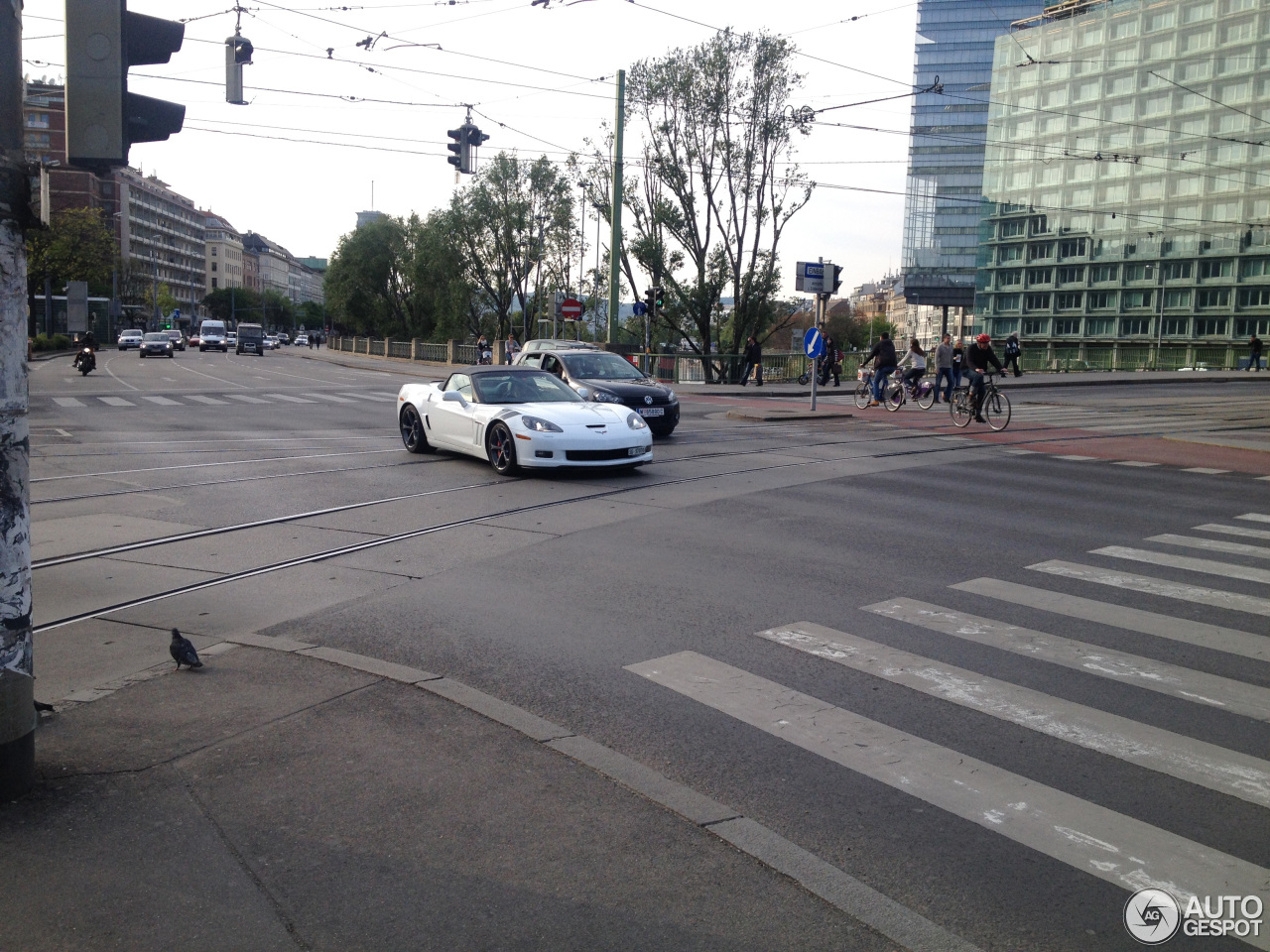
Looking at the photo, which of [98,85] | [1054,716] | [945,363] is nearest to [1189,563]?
[1054,716]

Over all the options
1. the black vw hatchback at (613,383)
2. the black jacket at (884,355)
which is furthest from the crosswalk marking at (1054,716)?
the black jacket at (884,355)

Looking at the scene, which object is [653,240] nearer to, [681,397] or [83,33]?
[681,397]

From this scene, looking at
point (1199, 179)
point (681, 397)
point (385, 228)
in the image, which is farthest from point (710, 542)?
point (1199, 179)

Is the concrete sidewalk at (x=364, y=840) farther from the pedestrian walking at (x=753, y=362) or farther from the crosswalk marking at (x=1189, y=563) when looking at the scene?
the pedestrian walking at (x=753, y=362)

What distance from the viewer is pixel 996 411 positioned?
20750 millimetres

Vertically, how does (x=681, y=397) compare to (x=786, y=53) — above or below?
below

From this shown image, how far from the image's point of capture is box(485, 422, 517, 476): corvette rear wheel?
12781 millimetres

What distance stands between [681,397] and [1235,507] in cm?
2145

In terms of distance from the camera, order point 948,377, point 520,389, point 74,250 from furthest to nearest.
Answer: point 74,250, point 948,377, point 520,389

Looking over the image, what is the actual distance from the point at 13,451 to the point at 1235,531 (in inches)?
382

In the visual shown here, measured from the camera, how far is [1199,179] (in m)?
79.4

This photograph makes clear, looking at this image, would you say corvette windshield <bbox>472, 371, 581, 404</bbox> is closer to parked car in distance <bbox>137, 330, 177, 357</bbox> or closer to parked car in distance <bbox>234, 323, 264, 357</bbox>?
parked car in distance <bbox>137, 330, 177, 357</bbox>

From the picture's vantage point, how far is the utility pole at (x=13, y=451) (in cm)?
370

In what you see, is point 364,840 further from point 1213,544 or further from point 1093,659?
point 1213,544
